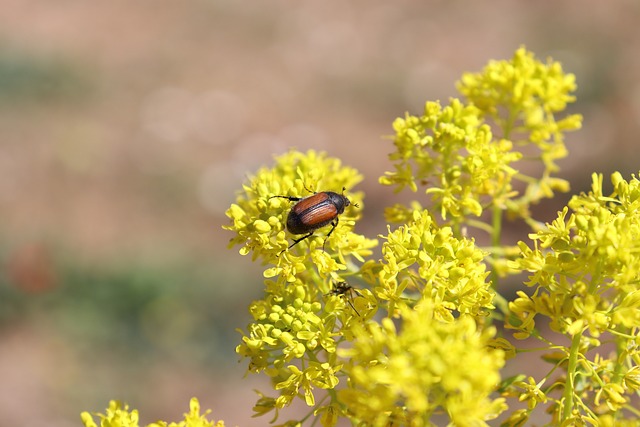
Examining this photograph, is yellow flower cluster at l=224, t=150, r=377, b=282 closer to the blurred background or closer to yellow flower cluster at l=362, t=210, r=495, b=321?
yellow flower cluster at l=362, t=210, r=495, b=321

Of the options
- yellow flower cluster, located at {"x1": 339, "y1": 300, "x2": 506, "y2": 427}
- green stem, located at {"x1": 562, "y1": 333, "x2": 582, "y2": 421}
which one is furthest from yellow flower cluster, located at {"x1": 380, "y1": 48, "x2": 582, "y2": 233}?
yellow flower cluster, located at {"x1": 339, "y1": 300, "x2": 506, "y2": 427}

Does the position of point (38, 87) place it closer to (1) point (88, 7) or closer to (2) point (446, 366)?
(1) point (88, 7)

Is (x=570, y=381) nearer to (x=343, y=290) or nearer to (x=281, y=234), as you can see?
(x=343, y=290)

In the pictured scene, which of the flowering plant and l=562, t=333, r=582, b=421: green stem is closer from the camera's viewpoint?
the flowering plant

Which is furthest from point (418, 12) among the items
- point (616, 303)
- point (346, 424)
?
point (616, 303)

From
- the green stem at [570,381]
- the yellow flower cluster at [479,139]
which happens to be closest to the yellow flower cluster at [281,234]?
the yellow flower cluster at [479,139]

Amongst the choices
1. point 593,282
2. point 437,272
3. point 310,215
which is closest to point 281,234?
point 310,215
